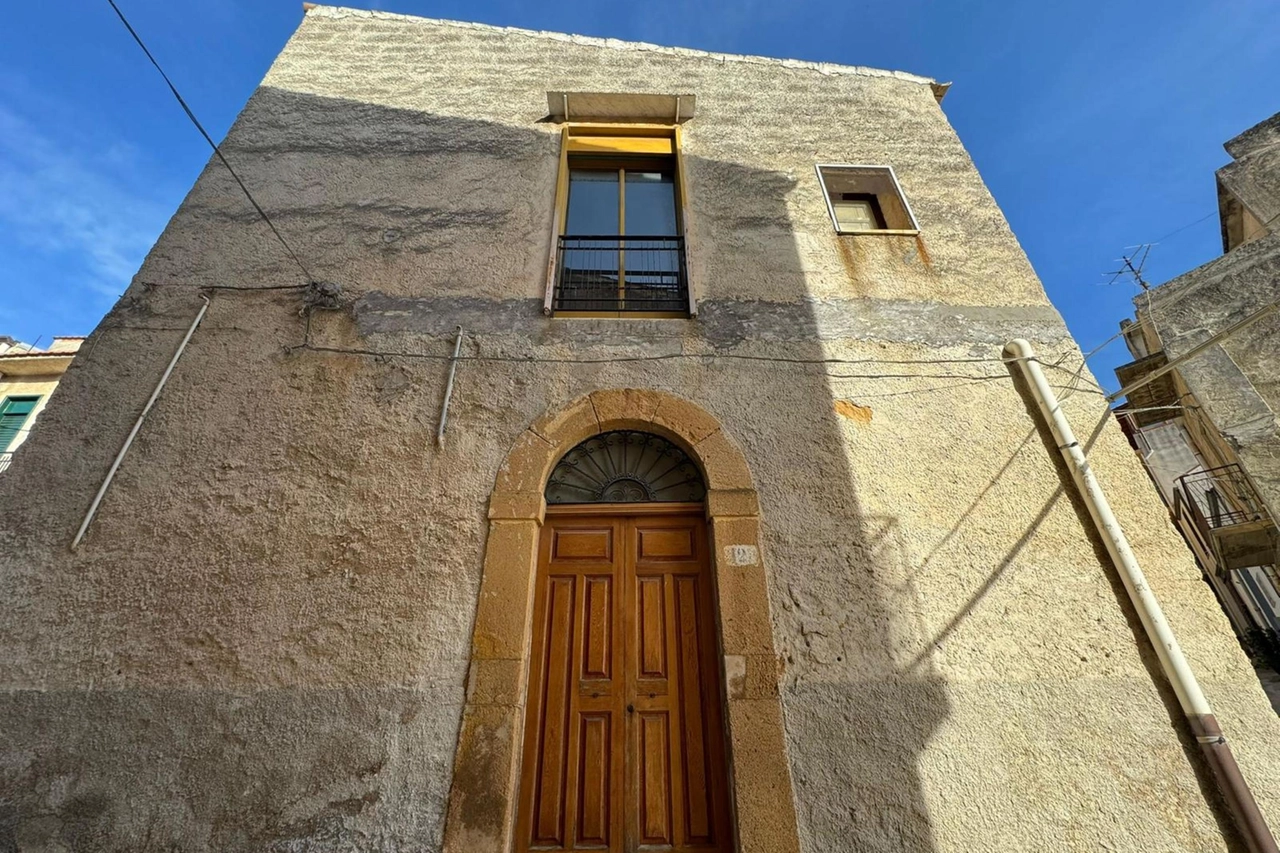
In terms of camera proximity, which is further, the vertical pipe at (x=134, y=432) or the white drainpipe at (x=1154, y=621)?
the vertical pipe at (x=134, y=432)

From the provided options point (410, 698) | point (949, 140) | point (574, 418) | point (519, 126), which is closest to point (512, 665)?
point (410, 698)

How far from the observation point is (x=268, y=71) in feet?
18.2

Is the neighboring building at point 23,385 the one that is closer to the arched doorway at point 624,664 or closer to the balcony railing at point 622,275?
the balcony railing at point 622,275

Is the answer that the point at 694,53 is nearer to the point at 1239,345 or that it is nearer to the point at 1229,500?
the point at 1239,345

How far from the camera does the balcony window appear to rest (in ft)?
14.4

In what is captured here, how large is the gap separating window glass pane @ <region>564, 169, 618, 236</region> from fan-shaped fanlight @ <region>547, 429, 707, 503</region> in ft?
6.92

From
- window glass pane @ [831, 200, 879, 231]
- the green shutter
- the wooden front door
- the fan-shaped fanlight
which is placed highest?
the green shutter

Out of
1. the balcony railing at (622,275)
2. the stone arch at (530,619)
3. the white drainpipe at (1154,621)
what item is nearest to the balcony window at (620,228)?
the balcony railing at (622,275)

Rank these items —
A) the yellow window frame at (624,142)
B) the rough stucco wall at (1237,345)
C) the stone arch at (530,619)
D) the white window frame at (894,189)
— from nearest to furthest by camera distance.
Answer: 1. the stone arch at (530,619)
2. the rough stucco wall at (1237,345)
3. the white window frame at (894,189)
4. the yellow window frame at (624,142)

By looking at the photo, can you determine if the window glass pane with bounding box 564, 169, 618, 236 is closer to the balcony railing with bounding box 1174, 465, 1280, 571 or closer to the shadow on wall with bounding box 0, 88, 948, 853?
the shadow on wall with bounding box 0, 88, 948, 853

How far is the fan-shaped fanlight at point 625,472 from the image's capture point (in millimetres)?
3604

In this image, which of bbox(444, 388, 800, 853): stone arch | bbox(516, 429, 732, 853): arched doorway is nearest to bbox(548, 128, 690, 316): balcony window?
bbox(444, 388, 800, 853): stone arch

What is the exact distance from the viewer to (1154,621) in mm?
3004

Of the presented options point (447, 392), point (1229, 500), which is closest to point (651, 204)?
point (447, 392)
